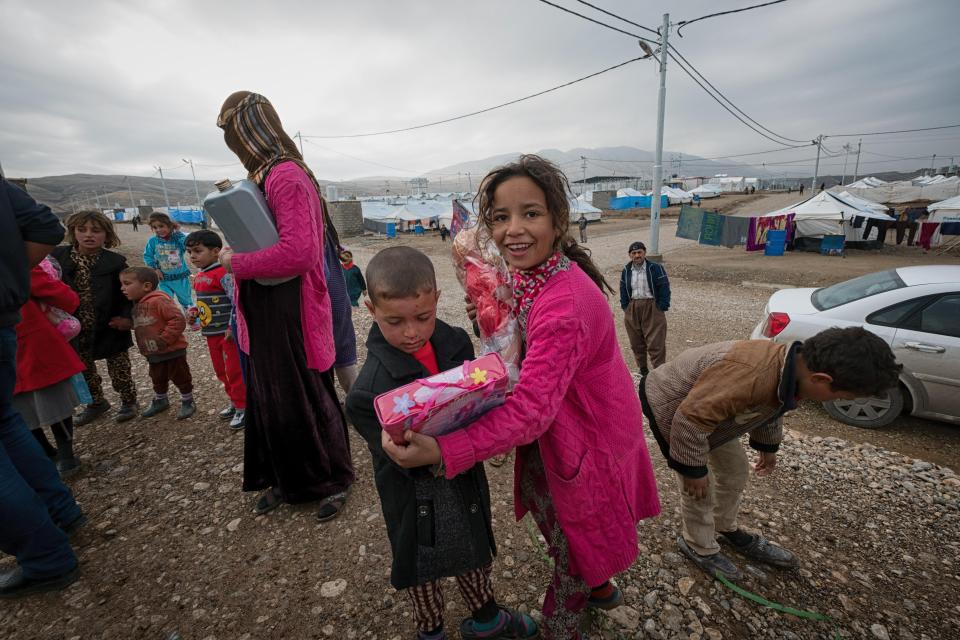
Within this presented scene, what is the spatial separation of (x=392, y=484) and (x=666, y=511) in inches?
85.7

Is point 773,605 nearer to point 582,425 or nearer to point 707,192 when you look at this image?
point 582,425

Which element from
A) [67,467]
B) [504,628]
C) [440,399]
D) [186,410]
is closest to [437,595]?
[504,628]

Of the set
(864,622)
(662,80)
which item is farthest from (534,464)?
(662,80)

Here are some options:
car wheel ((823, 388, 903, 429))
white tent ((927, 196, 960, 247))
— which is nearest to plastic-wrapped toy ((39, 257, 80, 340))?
car wheel ((823, 388, 903, 429))

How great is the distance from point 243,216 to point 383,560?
2.07m

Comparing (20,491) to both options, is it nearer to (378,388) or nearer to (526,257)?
(378,388)

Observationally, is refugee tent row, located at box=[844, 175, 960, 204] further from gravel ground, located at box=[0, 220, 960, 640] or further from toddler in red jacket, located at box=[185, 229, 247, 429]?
toddler in red jacket, located at box=[185, 229, 247, 429]

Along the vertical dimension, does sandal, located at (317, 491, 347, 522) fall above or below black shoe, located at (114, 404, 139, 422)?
below

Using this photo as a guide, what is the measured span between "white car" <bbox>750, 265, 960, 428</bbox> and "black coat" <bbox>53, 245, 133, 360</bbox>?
667cm

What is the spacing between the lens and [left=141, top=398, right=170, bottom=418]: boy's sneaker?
410 cm

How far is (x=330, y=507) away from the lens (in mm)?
2725

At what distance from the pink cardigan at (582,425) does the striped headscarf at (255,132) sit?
5.80ft

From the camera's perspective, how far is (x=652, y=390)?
2227mm

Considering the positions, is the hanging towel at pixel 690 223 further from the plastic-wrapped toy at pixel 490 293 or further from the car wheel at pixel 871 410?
the plastic-wrapped toy at pixel 490 293
